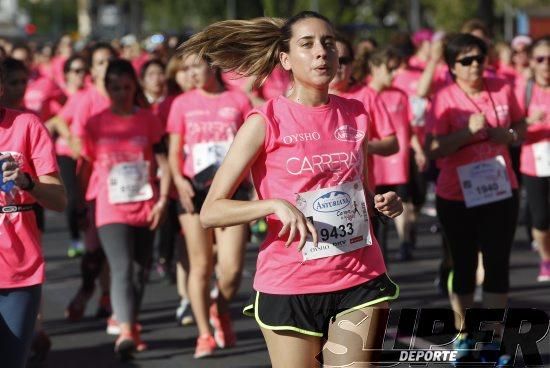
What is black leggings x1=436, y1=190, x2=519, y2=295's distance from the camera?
26.3 ft

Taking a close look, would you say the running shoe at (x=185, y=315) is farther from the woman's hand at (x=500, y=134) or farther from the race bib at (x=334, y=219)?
the race bib at (x=334, y=219)

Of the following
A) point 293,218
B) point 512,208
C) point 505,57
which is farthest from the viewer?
point 505,57

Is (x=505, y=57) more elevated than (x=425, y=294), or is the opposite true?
(x=505, y=57)

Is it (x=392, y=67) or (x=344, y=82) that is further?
(x=392, y=67)

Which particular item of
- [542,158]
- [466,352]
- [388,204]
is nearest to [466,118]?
[466,352]

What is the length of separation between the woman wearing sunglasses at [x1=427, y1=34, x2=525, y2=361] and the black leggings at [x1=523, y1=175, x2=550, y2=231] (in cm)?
286

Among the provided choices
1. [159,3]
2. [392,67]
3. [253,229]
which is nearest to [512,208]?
[392,67]

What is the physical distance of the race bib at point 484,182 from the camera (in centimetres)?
805

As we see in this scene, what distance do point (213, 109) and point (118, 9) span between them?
4018 centimetres

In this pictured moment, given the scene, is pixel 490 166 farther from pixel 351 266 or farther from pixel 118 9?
pixel 118 9

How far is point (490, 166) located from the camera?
826 cm

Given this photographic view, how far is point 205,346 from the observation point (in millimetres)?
8906

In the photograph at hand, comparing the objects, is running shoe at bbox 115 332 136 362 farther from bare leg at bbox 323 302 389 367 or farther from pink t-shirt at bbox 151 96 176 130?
bare leg at bbox 323 302 389 367

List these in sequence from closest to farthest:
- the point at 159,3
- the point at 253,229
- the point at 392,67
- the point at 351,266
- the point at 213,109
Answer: the point at 351,266
the point at 213,109
the point at 392,67
the point at 253,229
the point at 159,3
